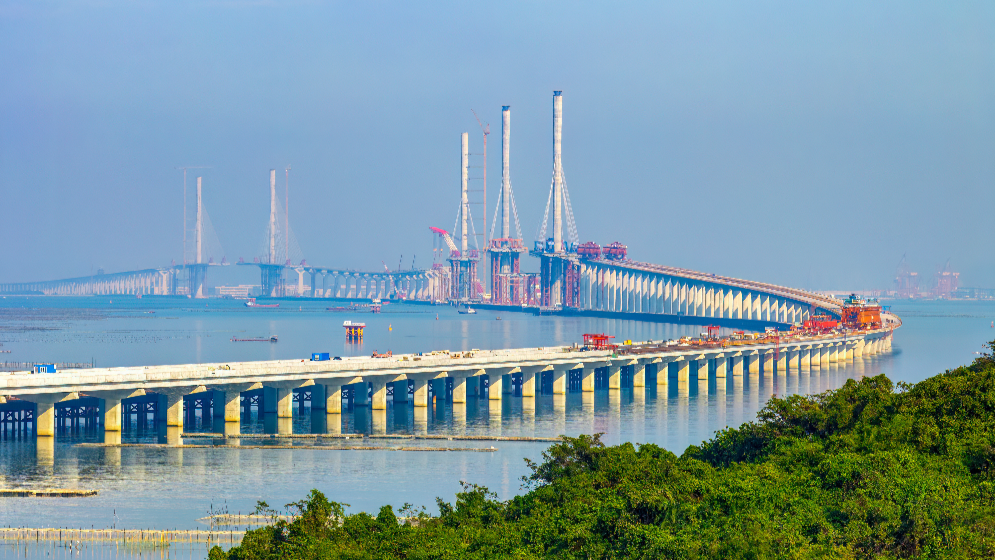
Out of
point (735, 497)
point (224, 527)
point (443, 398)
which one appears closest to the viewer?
point (735, 497)

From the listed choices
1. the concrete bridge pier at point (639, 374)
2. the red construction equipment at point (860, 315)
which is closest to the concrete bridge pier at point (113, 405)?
the concrete bridge pier at point (639, 374)

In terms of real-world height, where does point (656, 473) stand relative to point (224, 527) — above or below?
above

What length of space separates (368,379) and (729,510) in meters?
47.5

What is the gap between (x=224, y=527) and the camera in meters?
43.4

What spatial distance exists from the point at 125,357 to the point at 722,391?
60.1m

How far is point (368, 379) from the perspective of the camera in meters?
77.1

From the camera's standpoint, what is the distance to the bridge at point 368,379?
63812 mm

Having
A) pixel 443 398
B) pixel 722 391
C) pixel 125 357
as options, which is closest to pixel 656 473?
pixel 443 398

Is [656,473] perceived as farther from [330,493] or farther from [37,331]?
[37,331]

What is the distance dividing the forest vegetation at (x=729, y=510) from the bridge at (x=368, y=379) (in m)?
27.9

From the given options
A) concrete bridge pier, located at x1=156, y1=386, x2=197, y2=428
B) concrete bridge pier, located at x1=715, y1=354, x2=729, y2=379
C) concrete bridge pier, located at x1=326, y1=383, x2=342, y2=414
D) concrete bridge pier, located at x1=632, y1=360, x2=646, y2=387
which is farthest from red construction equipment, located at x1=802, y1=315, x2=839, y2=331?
concrete bridge pier, located at x1=156, y1=386, x2=197, y2=428

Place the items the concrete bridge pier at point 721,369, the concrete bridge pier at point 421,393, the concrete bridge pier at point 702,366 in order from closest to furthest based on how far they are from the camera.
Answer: the concrete bridge pier at point 421,393 → the concrete bridge pier at point 702,366 → the concrete bridge pier at point 721,369

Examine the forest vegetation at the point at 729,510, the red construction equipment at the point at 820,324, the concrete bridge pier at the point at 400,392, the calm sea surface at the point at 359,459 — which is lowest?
the calm sea surface at the point at 359,459

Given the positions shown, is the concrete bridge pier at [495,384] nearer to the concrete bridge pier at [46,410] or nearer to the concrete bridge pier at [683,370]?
the concrete bridge pier at [683,370]
